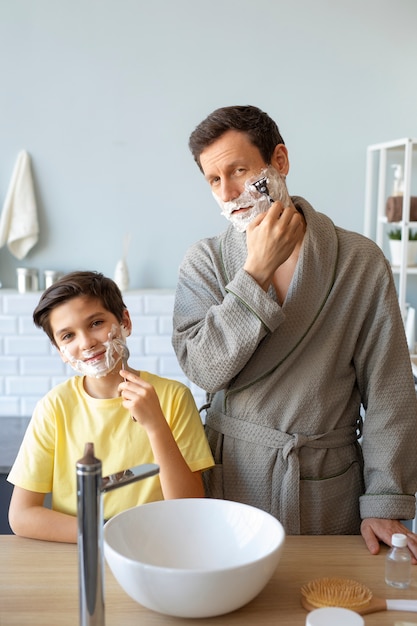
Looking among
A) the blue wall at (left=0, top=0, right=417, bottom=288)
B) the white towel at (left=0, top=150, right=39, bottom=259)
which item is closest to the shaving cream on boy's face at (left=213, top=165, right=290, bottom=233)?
the blue wall at (left=0, top=0, right=417, bottom=288)

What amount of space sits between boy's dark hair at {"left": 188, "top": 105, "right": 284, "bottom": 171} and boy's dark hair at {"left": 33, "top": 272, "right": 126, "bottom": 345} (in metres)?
0.32

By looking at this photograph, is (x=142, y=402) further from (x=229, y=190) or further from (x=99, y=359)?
(x=229, y=190)

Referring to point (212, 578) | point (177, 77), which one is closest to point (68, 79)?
point (177, 77)

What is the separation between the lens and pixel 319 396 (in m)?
1.49

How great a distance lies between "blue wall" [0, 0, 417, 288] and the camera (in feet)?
10.4

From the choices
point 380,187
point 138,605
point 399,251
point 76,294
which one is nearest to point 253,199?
point 76,294

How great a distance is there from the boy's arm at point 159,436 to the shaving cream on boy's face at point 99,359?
0.32 ft

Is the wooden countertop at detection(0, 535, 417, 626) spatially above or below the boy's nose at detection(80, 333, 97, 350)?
below

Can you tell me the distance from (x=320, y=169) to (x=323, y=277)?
5.97 feet

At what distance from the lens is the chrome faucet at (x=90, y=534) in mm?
888

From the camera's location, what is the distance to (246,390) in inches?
59.7

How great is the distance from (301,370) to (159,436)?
0.30m

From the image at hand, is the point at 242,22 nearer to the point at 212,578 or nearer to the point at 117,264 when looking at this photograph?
the point at 117,264

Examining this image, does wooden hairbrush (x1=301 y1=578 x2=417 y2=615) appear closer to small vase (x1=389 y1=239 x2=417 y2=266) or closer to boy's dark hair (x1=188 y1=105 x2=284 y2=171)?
boy's dark hair (x1=188 y1=105 x2=284 y2=171)
